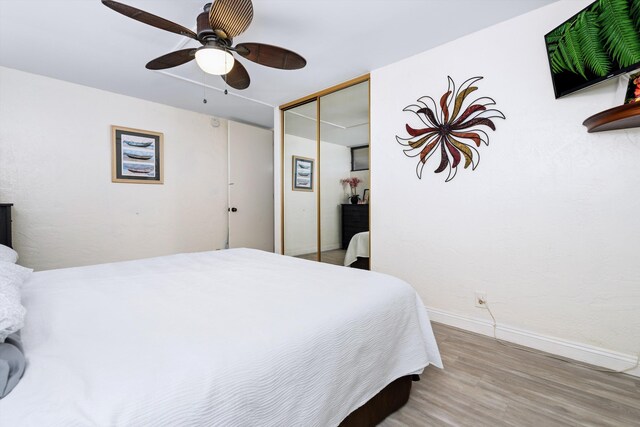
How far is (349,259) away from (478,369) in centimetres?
171

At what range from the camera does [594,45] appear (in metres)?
1.63

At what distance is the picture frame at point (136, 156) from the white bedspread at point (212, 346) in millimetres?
2167

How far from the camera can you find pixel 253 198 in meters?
4.58

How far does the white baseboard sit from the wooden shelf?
4.59 ft

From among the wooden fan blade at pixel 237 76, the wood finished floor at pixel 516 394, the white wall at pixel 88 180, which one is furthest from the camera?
the white wall at pixel 88 180

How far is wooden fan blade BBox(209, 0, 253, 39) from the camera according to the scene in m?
1.47

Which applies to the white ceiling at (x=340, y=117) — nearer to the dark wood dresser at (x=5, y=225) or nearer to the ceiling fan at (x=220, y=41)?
the ceiling fan at (x=220, y=41)

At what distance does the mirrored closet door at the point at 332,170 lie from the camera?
10.4 ft

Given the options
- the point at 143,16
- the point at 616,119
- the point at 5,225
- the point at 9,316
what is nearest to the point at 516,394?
the point at 616,119

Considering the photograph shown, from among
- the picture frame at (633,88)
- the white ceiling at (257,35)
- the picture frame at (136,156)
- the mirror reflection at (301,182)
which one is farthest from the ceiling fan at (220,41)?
the picture frame at (633,88)

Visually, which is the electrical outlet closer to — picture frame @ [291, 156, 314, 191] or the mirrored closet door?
the mirrored closet door

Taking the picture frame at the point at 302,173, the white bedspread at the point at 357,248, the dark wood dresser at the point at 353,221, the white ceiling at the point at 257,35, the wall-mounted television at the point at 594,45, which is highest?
the white ceiling at the point at 257,35

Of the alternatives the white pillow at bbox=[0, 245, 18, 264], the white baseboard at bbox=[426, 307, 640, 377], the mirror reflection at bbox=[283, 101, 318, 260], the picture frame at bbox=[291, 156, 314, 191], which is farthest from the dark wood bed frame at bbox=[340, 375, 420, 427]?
the picture frame at bbox=[291, 156, 314, 191]

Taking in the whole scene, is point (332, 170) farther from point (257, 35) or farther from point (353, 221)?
point (257, 35)
